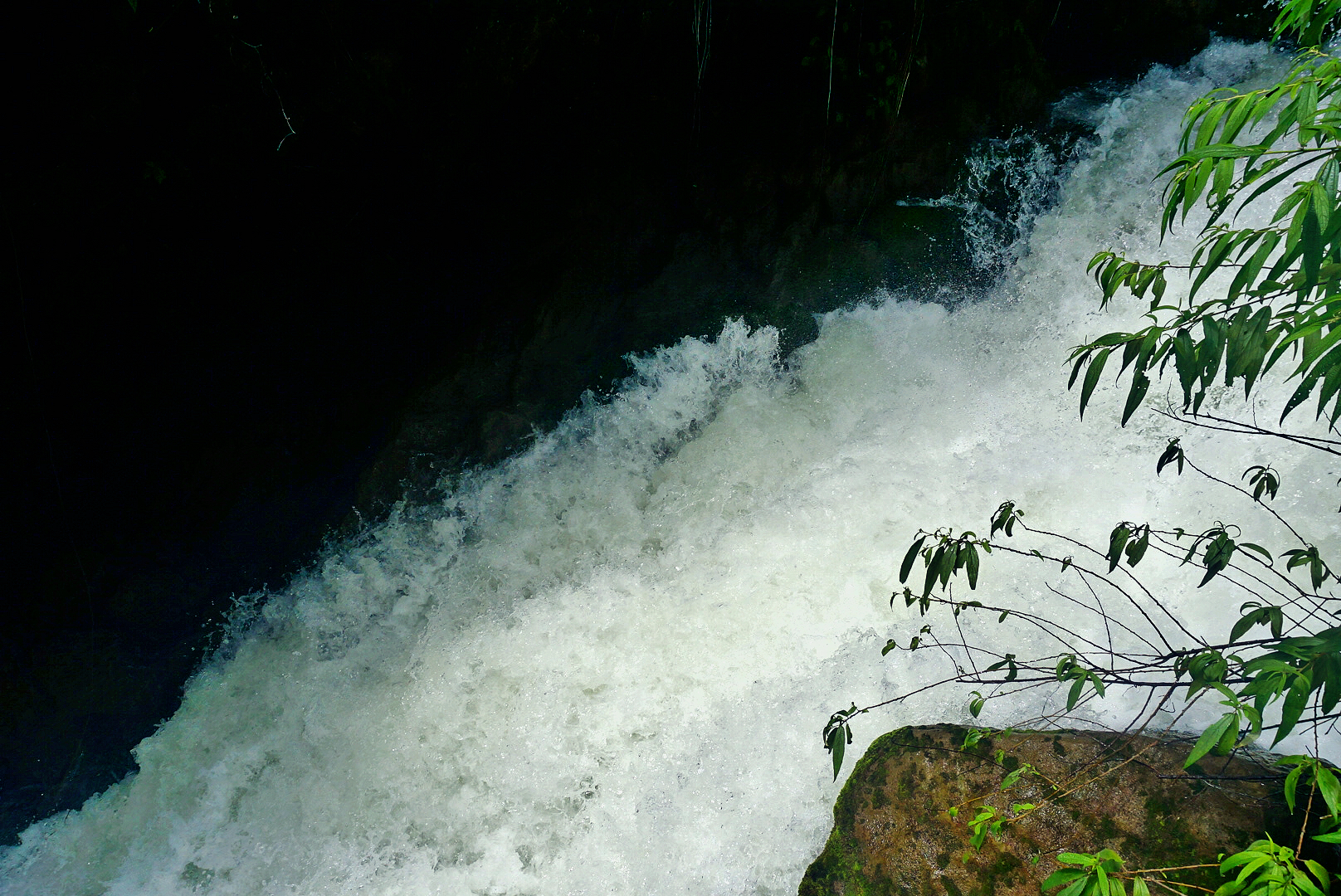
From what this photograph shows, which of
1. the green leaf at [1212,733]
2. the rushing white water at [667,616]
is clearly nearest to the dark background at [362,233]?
the rushing white water at [667,616]

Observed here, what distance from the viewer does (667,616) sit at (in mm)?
3305

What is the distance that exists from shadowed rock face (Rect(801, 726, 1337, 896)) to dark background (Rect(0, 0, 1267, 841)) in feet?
8.56

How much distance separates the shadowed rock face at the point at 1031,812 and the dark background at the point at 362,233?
2610 millimetres

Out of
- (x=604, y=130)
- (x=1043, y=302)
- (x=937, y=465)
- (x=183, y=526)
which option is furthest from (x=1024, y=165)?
(x=183, y=526)

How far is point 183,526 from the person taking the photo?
372 cm

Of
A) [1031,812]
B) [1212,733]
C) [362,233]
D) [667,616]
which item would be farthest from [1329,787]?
[362,233]

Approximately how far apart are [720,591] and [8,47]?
10.9 ft

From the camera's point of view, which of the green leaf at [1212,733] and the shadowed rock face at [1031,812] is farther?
the shadowed rock face at [1031,812]

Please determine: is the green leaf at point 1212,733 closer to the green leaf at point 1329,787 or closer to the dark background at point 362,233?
the green leaf at point 1329,787

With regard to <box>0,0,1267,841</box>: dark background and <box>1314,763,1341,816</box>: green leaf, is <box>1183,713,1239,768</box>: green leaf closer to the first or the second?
<box>1314,763,1341,816</box>: green leaf

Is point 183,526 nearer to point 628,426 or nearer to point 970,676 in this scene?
point 628,426

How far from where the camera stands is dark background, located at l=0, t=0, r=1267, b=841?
3.02 metres

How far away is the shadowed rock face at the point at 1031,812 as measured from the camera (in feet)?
6.74

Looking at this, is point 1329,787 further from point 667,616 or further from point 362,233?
point 362,233
